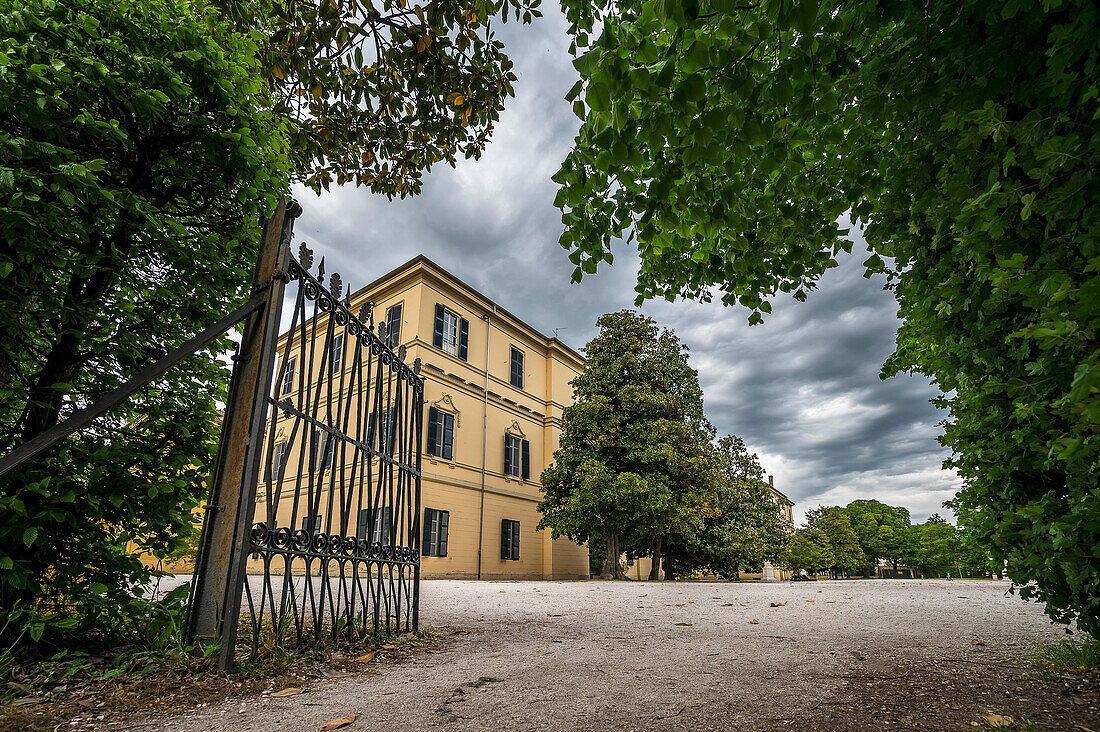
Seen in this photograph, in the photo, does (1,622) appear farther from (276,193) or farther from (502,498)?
(502,498)

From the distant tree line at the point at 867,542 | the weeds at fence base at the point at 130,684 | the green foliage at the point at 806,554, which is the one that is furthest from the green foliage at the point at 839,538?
the weeds at fence base at the point at 130,684

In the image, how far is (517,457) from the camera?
22.2m

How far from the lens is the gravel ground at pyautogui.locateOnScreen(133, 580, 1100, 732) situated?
1982 millimetres

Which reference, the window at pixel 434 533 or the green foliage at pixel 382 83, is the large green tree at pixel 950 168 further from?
the window at pixel 434 533

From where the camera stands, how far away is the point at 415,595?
4.16 metres

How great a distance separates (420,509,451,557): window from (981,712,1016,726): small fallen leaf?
16300 mm

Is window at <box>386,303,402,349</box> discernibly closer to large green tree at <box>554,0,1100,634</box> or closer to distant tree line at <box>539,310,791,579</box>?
distant tree line at <box>539,310,791,579</box>

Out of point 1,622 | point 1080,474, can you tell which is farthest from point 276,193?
point 1080,474

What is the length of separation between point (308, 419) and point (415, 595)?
1.96 m

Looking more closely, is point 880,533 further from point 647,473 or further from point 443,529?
point 443,529

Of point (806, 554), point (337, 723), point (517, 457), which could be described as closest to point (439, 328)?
point (517, 457)

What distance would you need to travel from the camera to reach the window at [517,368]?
23.1 meters

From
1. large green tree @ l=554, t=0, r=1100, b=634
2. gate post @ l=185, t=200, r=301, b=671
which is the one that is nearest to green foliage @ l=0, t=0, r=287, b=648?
gate post @ l=185, t=200, r=301, b=671

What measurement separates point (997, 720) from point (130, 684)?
3522mm
